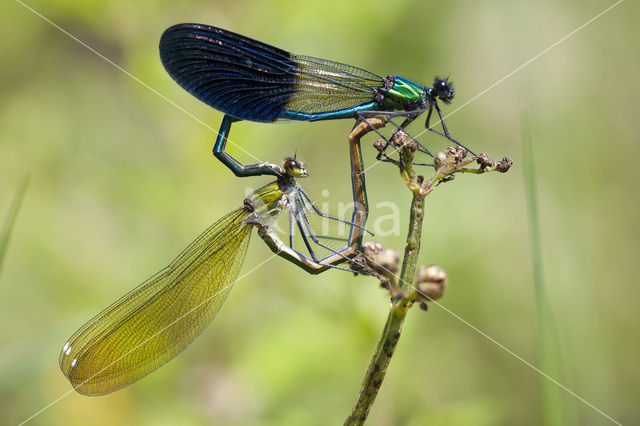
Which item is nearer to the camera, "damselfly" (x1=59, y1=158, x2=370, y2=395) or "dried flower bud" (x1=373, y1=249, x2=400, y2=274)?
"dried flower bud" (x1=373, y1=249, x2=400, y2=274)

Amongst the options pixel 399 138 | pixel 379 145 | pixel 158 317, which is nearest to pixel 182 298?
pixel 158 317

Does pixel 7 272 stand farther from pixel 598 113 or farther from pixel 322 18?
pixel 598 113

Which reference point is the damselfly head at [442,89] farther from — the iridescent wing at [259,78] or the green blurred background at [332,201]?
the green blurred background at [332,201]

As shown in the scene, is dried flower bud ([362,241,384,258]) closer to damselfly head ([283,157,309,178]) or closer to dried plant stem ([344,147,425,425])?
dried plant stem ([344,147,425,425])

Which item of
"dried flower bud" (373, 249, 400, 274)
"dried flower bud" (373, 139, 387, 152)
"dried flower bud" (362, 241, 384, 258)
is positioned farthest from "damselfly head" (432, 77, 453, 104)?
"dried flower bud" (373, 249, 400, 274)

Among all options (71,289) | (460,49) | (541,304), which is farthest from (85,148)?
(541,304)

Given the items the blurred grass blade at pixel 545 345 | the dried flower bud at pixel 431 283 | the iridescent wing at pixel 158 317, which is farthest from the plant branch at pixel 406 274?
the iridescent wing at pixel 158 317
